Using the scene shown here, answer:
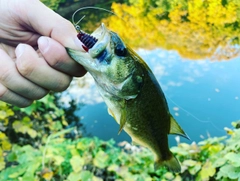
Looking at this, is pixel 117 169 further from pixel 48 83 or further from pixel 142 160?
pixel 48 83

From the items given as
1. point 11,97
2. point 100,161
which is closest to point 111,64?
point 11,97

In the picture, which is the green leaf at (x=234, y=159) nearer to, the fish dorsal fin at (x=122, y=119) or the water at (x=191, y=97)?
the fish dorsal fin at (x=122, y=119)

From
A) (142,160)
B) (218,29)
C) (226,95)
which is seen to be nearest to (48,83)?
(142,160)

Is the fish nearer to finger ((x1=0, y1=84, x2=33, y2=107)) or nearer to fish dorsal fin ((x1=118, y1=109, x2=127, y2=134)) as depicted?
fish dorsal fin ((x1=118, y1=109, x2=127, y2=134))

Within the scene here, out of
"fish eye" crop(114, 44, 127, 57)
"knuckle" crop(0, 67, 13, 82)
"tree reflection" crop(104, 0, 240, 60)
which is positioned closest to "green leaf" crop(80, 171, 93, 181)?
"knuckle" crop(0, 67, 13, 82)

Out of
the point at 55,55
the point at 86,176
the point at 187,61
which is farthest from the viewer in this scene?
the point at 187,61

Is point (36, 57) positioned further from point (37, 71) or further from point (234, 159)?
point (234, 159)
